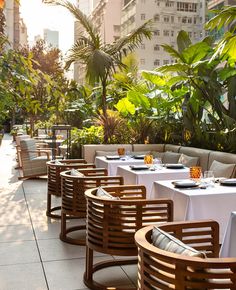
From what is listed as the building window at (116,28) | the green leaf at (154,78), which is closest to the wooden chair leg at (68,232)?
the green leaf at (154,78)

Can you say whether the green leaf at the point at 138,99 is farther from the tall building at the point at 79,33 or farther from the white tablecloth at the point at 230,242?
the white tablecloth at the point at 230,242

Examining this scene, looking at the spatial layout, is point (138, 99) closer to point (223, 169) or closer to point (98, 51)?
point (98, 51)

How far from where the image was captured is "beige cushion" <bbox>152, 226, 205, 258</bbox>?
195 cm

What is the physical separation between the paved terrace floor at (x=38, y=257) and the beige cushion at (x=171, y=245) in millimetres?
1358

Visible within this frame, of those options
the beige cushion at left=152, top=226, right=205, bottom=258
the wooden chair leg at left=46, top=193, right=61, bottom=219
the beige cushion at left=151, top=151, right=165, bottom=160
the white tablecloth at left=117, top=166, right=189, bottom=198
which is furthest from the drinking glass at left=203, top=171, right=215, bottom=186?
the beige cushion at left=151, top=151, right=165, bottom=160

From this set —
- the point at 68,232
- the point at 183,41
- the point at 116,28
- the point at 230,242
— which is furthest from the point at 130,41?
the point at 116,28

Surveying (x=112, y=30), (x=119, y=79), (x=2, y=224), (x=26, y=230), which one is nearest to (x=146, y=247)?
(x=26, y=230)

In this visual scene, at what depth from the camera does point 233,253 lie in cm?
282

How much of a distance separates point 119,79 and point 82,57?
2.10 metres

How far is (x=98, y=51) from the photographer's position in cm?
901

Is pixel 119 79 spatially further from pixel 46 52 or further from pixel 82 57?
pixel 46 52

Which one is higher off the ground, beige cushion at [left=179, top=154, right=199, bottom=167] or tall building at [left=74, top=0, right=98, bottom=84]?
tall building at [left=74, top=0, right=98, bottom=84]

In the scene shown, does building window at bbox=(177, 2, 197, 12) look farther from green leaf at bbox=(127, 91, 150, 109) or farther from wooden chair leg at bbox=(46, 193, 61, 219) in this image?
wooden chair leg at bbox=(46, 193, 61, 219)

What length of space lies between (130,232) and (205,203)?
925 mm
